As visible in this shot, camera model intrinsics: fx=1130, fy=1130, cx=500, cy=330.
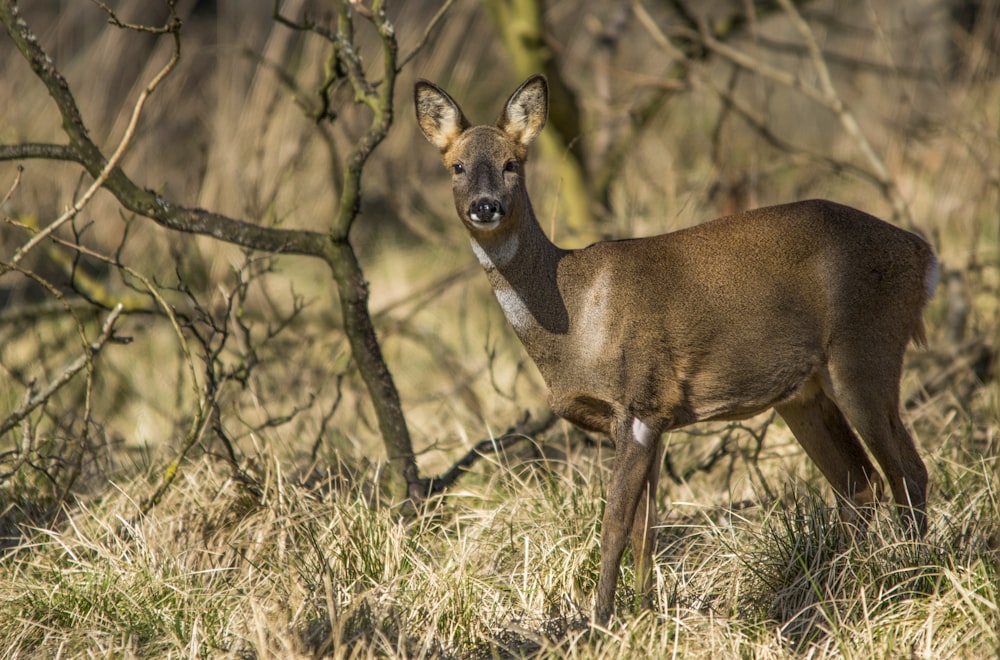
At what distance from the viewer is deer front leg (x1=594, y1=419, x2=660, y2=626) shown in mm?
3635

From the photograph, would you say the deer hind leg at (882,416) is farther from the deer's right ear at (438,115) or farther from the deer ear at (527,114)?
the deer's right ear at (438,115)

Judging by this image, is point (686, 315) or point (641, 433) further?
point (686, 315)

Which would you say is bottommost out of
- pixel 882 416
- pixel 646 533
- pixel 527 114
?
pixel 646 533

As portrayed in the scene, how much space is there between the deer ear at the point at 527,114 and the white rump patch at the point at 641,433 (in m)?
1.03

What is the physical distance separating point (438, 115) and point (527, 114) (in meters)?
0.32

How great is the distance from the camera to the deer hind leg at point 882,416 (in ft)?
12.5

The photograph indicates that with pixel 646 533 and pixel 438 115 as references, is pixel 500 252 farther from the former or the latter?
pixel 646 533

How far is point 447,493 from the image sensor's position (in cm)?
466

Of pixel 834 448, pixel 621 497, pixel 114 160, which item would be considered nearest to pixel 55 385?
pixel 114 160

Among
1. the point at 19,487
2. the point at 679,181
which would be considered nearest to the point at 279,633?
the point at 19,487

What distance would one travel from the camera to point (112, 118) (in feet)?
32.2

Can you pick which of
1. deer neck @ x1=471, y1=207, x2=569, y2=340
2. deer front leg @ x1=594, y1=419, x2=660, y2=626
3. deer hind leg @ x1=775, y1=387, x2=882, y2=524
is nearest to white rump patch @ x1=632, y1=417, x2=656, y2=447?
deer front leg @ x1=594, y1=419, x2=660, y2=626

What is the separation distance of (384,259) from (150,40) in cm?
485

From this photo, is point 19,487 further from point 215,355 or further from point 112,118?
point 112,118
